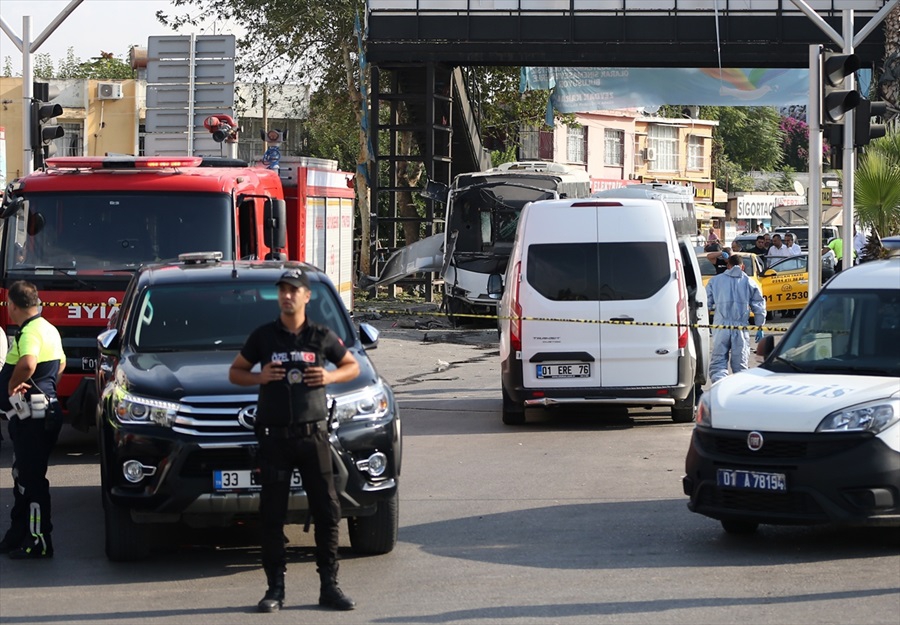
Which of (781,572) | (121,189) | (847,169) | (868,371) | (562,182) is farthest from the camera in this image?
(562,182)

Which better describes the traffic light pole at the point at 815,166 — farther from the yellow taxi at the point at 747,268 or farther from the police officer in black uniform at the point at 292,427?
the yellow taxi at the point at 747,268

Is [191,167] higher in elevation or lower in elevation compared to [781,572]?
higher

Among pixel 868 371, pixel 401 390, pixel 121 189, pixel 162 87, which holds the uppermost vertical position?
pixel 162 87

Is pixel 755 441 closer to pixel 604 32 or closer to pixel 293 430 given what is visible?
pixel 293 430

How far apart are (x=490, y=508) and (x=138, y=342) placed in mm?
2710

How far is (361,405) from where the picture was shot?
830 centimetres

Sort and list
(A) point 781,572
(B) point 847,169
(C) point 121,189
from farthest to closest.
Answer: (B) point 847,169 → (C) point 121,189 → (A) point 781,572

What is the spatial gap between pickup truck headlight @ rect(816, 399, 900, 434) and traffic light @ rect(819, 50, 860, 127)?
325 inches

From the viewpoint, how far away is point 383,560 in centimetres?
862

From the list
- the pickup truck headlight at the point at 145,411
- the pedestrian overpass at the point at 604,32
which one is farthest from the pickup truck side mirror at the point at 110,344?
the pedestrian overpass at the point at 604,32

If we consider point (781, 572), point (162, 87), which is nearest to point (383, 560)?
point (781, 572)

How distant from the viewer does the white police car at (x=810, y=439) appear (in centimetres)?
830

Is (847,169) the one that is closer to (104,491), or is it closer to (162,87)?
(162,87)

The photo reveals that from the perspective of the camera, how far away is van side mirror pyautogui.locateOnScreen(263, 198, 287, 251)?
1435cm
